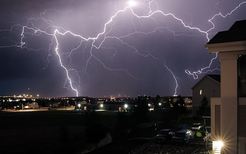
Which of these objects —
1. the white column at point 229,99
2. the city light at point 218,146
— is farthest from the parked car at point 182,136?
→ the white column at point 229,99

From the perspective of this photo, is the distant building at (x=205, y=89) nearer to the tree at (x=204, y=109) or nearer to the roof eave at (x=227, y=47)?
the tree at (x=204, y=109)

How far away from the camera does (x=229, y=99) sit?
12633 mm

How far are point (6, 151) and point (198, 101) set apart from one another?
3522cm

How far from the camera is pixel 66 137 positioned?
32031 millimetres

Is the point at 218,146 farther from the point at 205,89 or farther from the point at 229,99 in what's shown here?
the point at 205,89

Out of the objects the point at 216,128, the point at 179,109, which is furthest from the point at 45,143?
the point at 179,109

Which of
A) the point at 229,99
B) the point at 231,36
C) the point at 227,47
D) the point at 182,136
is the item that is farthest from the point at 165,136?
the point at 227,47

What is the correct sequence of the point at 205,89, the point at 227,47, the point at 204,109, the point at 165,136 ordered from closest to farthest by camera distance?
1. the point at 227,47
2. the point at 165,136
3. the point at 204,109
4. the point at 205,89

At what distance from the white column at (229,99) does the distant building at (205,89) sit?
38.4 meters

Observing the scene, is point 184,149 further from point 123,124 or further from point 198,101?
point 198,101

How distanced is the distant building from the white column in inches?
1513

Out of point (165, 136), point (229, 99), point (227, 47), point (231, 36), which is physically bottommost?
point (165, 136)

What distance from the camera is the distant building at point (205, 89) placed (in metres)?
52.5

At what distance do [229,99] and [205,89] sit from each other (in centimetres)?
4309
